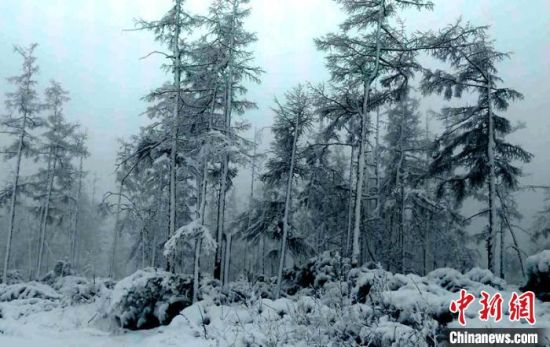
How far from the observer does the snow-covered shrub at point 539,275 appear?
7758 millimetres

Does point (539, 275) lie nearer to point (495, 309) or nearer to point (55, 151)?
point (495, 309)

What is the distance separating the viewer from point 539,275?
7977 millimetres

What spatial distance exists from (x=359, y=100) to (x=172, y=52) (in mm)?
7937

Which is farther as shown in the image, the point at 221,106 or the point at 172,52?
the point at 221,106

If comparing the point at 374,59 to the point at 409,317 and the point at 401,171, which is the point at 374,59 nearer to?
the point at 401,171

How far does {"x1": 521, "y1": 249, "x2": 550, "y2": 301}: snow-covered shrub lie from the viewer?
25.5 ft

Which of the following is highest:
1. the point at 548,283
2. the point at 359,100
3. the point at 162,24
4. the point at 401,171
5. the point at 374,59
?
the point at 162,24

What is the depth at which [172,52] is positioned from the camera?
15.9 meters

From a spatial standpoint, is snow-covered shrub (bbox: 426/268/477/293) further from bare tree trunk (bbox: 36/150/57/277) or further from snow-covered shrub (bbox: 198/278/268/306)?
bare tree trunk (bbox: 36/150/57/277)

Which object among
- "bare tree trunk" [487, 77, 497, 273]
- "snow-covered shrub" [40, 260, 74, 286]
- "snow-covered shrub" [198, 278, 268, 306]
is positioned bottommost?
"snow-covered shrub" [40, 260, 74, 286]

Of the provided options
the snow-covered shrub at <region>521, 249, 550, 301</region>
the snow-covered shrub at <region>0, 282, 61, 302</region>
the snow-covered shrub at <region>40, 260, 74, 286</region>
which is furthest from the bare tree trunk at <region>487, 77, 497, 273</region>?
the snow-covered shrub at <region>40, 260, 74, 286</region>

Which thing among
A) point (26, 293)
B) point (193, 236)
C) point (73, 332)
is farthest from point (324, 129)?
point (26, 293)

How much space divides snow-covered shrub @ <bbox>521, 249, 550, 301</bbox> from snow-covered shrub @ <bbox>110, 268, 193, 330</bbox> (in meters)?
9.15

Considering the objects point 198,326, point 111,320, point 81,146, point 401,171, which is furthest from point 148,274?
point 81,146
